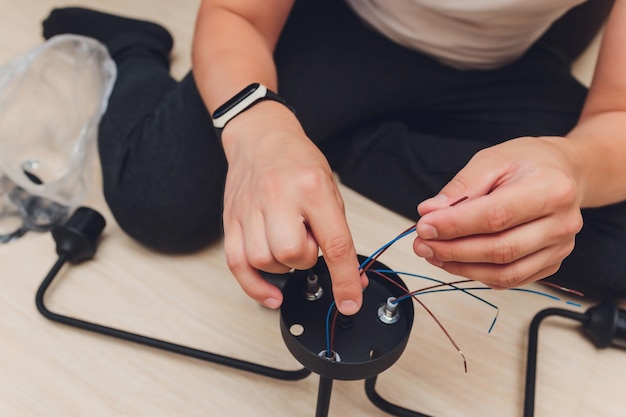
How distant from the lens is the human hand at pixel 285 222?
47cm

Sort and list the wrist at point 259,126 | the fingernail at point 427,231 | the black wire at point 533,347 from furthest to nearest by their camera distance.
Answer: the black wire at point 533,347
the wrist at point 259,126
the fingernail at point 427,231

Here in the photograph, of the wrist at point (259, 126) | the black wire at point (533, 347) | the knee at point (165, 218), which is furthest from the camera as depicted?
the knee at point (165, 218)

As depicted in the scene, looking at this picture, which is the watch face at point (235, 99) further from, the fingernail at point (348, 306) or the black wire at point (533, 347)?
the black wire at point (533, 347)

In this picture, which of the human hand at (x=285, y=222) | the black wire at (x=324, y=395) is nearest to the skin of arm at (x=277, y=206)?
the human hand at (x=285, y=222)

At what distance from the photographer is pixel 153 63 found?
3.37 ft

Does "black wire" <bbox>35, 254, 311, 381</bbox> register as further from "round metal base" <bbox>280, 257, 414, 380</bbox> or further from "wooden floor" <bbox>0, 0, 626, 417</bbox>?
"round metal base" <bbox>280, 257, 414, 380</bbox>

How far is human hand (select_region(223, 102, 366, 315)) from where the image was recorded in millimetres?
466

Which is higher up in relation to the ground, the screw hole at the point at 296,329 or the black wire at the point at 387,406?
the screw hole at the point at 296,329

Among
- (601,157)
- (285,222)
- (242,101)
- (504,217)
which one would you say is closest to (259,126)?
(242,101)

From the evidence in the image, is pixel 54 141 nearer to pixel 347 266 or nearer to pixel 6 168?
pixel 6 168

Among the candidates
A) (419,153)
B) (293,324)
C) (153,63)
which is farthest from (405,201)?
(153,63)

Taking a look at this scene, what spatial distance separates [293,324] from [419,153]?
0.43 m

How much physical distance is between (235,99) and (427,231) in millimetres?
273

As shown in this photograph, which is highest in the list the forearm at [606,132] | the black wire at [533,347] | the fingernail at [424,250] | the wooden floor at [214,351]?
the forearm at [606,132]
